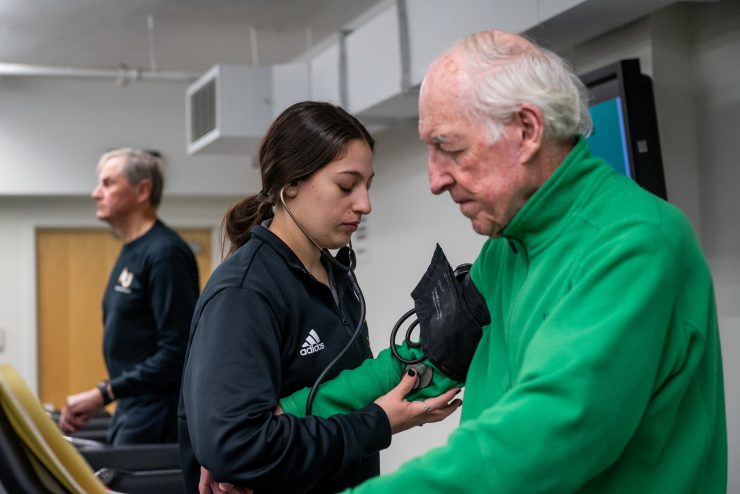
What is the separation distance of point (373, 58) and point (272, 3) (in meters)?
0.89

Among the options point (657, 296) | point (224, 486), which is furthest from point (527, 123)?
point (224, 486)

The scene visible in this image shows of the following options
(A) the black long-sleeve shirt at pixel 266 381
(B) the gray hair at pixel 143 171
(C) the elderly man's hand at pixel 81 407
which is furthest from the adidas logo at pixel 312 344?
(B) the gray hair at pixel 143 171

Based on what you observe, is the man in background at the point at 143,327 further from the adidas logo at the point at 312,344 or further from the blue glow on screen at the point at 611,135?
the adidas logo at the point at 312,344

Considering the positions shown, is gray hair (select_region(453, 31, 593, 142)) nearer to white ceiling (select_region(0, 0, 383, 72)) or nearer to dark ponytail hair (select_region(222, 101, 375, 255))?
dark ponytail hair (select_region(222, 101, 375, 255))

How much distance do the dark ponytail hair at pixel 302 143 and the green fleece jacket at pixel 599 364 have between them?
53cm

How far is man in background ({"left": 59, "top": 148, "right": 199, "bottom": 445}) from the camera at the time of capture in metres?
2.86

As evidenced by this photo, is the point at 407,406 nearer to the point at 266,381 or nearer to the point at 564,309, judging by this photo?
the point at 266,381

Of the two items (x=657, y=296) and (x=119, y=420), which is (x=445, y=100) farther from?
(x=119, y=420)

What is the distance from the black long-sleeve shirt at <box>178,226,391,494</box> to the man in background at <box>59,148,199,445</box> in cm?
133

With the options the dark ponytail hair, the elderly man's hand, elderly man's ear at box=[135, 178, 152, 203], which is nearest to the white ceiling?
elderly man's ear at box=[135, 178, 152, 203]

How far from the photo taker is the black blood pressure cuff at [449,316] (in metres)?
1.36

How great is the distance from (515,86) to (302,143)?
601 mm

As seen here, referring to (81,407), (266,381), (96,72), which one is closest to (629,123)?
(266,381)

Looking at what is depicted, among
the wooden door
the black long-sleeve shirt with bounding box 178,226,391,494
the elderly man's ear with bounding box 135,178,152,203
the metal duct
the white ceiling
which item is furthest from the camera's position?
the wooden door
